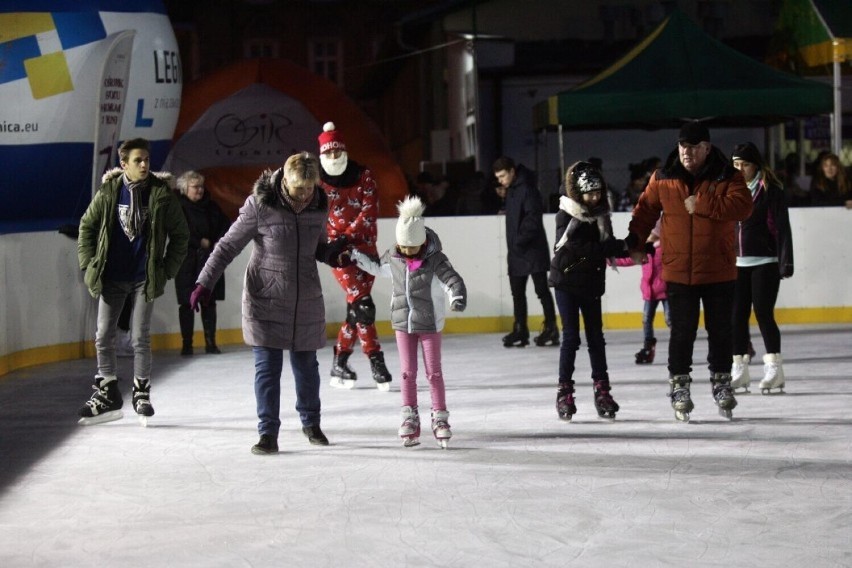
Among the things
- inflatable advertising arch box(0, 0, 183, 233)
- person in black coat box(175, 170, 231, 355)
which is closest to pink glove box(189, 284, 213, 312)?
person in black coat box(175, 170, 231, 355)

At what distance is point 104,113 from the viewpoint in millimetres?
14445

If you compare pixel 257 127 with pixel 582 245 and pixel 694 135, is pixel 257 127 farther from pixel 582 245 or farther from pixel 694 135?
pixel 694 135

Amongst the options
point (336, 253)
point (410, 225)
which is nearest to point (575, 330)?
point (410, 225)

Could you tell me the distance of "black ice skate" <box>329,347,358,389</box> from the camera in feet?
35.5

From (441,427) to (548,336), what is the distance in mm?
5721

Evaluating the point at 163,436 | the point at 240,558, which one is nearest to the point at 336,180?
the point at 163,436

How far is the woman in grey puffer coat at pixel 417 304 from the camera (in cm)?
799

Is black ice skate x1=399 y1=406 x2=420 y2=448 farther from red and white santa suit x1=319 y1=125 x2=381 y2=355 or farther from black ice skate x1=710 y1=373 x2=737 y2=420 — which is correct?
red and white santa suit x1=319 y1=125 x2=381 y2=355

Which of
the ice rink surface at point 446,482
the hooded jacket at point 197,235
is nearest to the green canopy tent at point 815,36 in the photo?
the hooded jacket at point 197,235

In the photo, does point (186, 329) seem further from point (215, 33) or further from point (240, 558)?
point (215, 33)

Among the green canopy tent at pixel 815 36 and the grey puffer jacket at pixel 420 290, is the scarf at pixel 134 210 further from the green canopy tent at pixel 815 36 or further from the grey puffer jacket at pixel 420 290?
the green canopy tent at pixel 815 36

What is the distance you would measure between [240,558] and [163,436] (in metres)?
3.26

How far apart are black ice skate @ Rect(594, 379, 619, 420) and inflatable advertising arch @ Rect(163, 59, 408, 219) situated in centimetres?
1102

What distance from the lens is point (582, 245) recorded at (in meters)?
8.75
